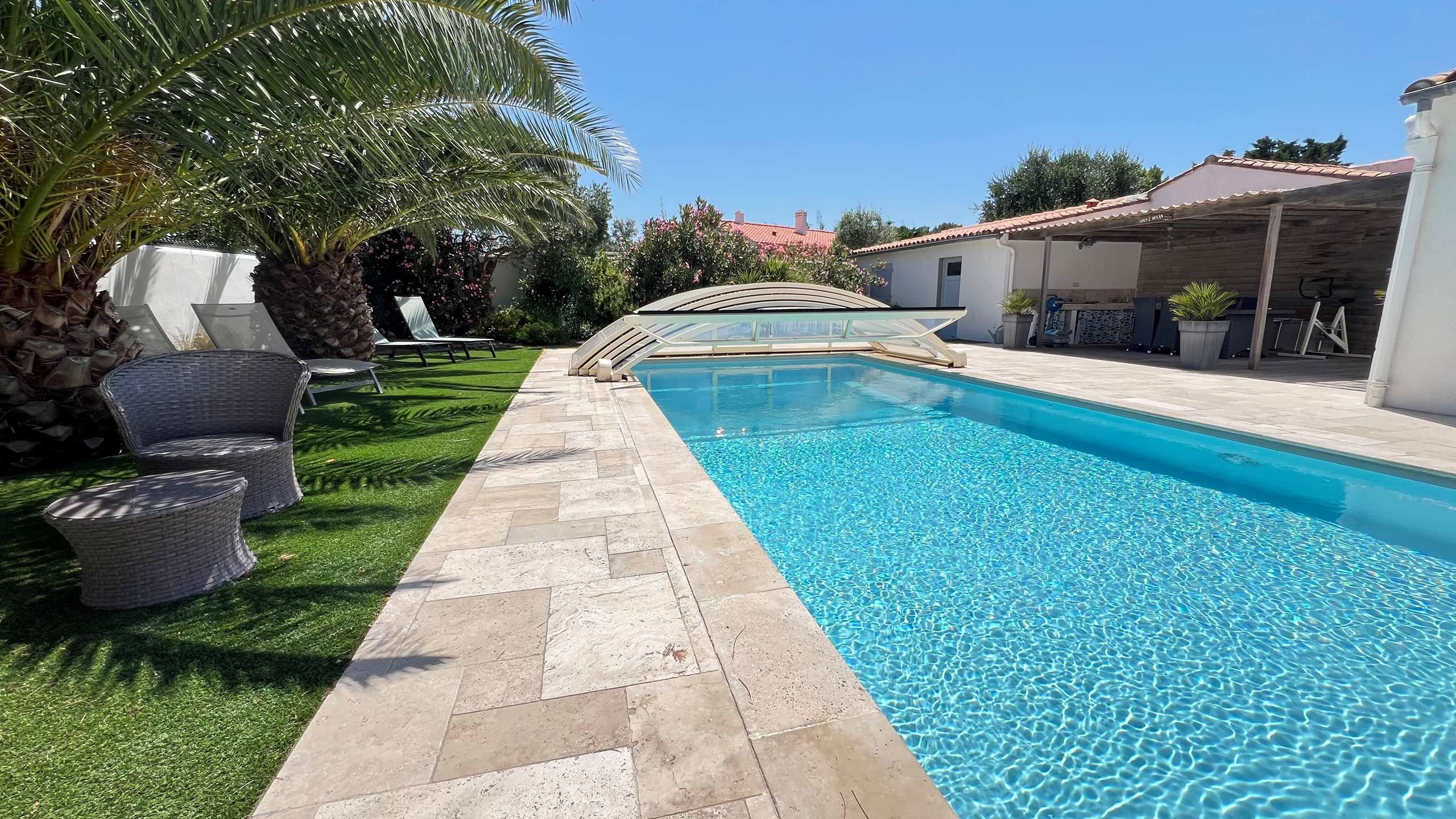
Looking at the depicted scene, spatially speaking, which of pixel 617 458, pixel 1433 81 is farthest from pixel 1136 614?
pixel 1433 81

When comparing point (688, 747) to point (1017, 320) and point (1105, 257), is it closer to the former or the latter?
point (1017, 320)

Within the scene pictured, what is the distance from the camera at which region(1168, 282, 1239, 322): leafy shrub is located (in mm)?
10305

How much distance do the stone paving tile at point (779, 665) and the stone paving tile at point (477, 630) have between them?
75cm

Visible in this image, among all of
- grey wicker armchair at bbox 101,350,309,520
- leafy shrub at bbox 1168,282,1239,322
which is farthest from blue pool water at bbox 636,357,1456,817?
leafy shrub at bbox 1168,282,1239,322

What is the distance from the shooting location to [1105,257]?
55.6ft

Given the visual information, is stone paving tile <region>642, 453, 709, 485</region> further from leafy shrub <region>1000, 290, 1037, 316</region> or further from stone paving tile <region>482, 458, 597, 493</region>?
leafy shrub <region>1000, 290, 1037, 316</region>

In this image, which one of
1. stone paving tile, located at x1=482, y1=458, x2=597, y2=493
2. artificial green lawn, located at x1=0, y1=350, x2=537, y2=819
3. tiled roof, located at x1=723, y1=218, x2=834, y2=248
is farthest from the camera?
tiled roof, located at x1=723, y1=218, x2=834, y2=248

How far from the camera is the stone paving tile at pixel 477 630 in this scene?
7.61ft

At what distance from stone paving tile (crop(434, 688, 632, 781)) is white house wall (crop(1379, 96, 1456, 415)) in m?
9.62

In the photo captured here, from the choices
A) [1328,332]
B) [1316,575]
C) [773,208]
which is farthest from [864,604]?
[773,208]

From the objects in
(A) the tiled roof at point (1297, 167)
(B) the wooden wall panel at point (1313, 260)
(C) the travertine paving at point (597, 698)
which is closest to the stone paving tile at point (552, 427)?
(C) the travertine paving at point (597, 698)

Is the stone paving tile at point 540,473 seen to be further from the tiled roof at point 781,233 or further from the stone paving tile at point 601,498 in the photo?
the tiled roof at point 781,233

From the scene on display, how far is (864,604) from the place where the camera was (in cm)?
344

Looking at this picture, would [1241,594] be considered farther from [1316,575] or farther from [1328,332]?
[1328,332]
